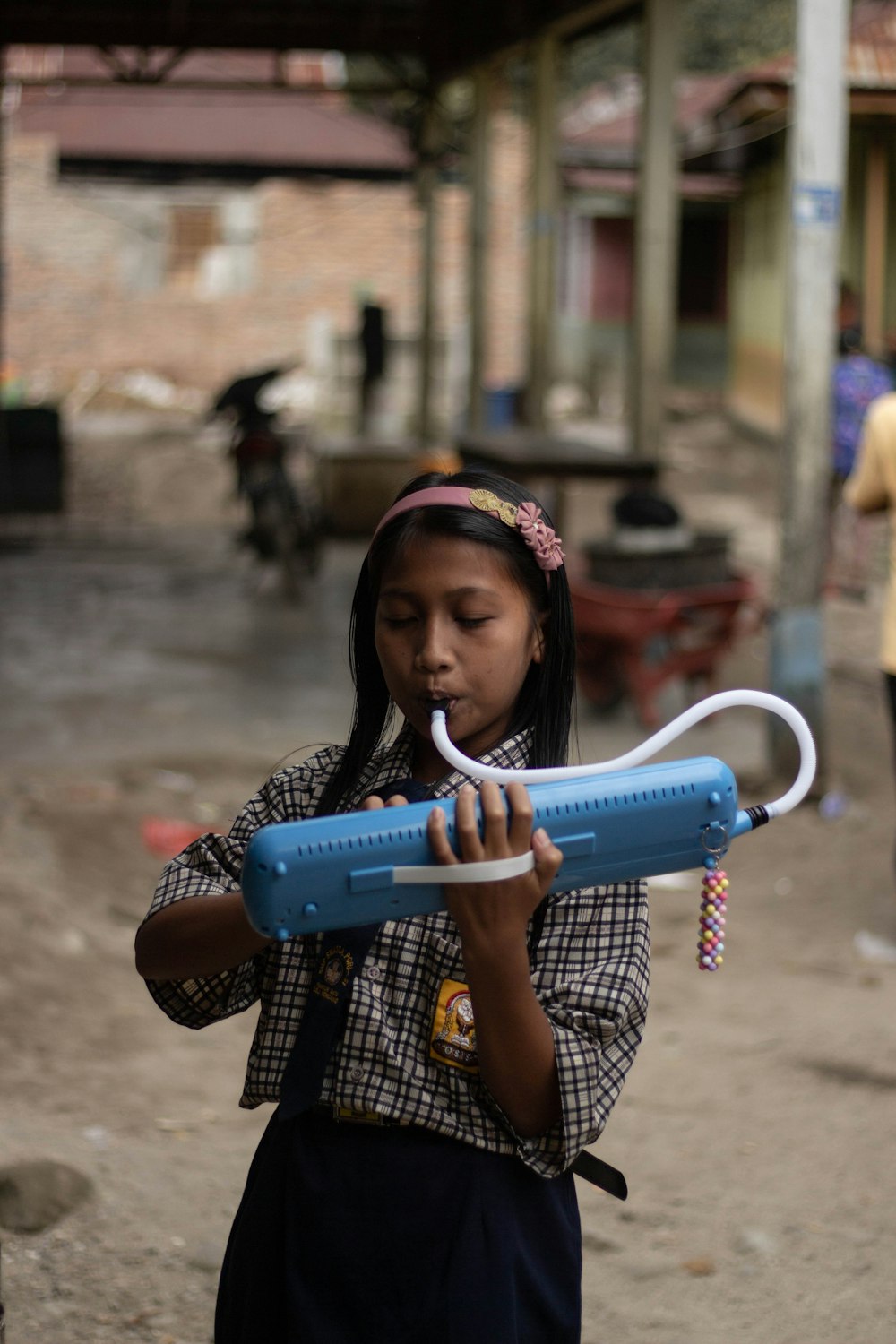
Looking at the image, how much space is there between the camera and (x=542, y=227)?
9680 millimetres

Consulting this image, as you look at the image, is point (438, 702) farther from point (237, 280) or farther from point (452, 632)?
point (237, 280)

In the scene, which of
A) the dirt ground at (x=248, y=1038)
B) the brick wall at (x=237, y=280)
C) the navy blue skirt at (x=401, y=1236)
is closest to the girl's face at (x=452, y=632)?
the navy blue skirt at (x=401, y=1236)

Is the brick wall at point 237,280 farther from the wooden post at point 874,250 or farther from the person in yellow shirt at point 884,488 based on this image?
the person in yellow shirt at point 884,488

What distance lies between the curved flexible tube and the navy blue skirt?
377mm

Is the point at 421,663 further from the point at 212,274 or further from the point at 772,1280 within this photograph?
the point at 212,274

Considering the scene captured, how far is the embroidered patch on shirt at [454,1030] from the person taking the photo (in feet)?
4.87

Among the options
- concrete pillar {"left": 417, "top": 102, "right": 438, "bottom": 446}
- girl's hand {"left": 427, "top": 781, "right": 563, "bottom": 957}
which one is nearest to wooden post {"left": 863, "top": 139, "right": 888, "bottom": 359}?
concrete pillar {"left": 417, "top": 102, "right": 438, "bottom": 446}

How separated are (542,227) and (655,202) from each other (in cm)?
227

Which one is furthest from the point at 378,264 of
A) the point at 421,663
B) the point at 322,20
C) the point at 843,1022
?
the point at 421,663

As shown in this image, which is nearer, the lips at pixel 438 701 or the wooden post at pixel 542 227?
the lips at pixel 438 701

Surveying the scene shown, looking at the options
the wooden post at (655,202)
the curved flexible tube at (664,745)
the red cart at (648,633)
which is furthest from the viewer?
the wooden post at (655,202)

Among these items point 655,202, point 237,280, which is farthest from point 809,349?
point 237,280

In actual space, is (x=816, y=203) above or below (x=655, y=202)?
below

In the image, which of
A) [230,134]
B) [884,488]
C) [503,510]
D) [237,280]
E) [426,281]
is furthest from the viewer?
[237,280]
